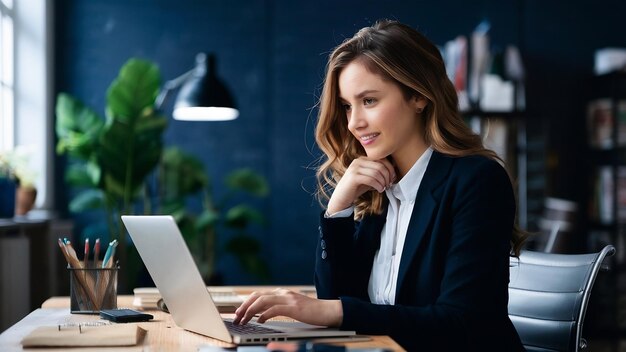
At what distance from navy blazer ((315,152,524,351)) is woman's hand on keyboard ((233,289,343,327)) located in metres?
0.02

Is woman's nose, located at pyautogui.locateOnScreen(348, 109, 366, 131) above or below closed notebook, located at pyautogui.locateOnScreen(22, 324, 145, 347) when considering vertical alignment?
above

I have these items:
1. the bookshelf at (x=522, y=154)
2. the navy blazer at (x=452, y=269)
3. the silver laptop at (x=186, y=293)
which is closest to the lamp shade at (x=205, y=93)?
the bookshelf at (x=522, y=154)

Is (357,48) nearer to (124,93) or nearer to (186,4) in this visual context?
(124,93)

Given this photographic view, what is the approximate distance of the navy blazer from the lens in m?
1.60

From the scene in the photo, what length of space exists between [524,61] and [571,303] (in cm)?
492

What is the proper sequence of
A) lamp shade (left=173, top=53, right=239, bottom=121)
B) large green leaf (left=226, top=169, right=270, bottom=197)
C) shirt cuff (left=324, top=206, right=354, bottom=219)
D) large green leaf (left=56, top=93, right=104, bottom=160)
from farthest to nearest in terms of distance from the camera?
large green leaf (left=226, top=169, right=270, bottom=197) → large green leaf (left=56, top=93, right=104, bottom=160) → lamp shade (left=173, top=53, right=239, bottom=121) → shirt cuff (left=324, top=206, right=354, bottom=219)

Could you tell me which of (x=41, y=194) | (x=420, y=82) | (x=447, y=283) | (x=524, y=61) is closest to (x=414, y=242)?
(x=447, y=283)

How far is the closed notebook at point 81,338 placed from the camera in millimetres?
1480

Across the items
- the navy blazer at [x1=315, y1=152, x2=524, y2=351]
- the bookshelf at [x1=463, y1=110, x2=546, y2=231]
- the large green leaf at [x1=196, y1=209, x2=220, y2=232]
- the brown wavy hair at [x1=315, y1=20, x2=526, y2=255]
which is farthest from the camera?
the bookshelf at [x1=463, y1=110, x2=546, y2=231]

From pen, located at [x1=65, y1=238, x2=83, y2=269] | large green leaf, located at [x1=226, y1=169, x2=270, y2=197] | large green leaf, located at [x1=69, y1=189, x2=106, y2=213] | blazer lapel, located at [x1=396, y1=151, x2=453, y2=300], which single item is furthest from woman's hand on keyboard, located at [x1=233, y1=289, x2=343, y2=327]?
large green leaf, located at [x1=226, y1=169, x2=270, y2=197]

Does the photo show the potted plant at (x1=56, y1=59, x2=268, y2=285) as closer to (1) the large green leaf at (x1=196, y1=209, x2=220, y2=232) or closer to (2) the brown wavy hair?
(1) the large green leaf at (x1=196, y1=209, x2=220, y2=232)

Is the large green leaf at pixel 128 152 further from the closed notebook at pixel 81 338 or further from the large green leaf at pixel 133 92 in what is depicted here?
the closed notebook at pixel 81 338

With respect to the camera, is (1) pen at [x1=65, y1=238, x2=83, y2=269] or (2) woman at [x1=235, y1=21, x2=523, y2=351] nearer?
(2) woman at [x1=235, y1=21, x2=523, y2=351]

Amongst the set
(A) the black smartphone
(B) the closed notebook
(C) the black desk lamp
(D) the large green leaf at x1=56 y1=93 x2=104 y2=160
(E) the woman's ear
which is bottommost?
(A) the black smartphone
